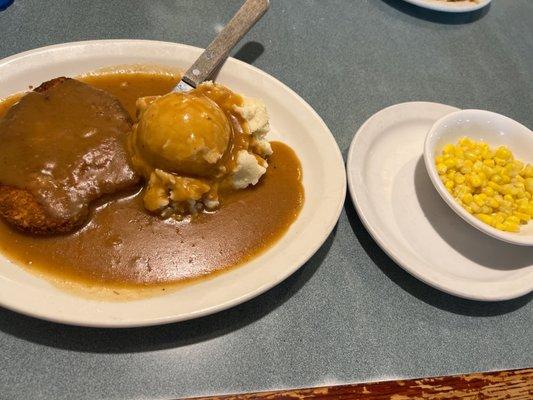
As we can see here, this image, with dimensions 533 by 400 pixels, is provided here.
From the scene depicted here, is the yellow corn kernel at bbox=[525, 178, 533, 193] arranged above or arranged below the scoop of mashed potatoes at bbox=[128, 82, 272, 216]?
below

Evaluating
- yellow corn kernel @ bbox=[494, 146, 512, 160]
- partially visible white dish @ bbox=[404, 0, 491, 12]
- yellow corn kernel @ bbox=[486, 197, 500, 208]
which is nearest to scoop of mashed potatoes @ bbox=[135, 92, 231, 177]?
yellow corn kernel @ bbox=[486, 197, 500, 208]

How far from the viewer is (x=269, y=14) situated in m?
3.33

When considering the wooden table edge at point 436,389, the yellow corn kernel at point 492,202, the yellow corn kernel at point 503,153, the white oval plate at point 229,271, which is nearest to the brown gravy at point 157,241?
the white oval plate at point 229,271

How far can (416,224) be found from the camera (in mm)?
2377

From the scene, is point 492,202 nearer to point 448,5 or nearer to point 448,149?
point 448,149

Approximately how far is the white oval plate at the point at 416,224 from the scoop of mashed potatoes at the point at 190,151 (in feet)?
1.90

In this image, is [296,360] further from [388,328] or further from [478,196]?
[478,196]

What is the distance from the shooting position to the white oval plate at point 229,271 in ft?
5.34

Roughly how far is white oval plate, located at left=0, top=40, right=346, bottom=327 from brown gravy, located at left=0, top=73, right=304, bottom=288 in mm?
63

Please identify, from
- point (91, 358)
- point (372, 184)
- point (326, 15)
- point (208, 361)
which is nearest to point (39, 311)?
point (91, 358)

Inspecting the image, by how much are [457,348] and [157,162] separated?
1.53 meters

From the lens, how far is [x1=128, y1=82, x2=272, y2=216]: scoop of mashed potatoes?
6.40 ft

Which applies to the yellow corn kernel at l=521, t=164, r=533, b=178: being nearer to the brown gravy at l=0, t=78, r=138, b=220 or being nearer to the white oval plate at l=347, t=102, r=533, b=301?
the white oval plate at l=347, t=102, r=533, b=301

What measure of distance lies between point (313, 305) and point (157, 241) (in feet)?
2.39
